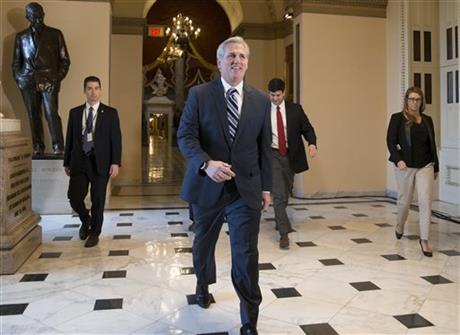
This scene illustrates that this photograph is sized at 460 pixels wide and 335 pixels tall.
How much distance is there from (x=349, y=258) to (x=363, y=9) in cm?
538

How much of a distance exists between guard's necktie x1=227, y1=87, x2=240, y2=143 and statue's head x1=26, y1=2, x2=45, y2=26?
4713 mm

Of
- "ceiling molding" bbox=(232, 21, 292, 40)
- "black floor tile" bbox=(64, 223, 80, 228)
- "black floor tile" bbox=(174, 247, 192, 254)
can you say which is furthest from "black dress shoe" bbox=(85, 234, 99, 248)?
"ceiling molding" bbox=(232, 21, 292, 40)

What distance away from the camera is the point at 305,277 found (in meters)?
3.64

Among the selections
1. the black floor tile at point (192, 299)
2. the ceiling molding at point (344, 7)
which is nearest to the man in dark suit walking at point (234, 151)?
the black floor tile at point (192, 299)

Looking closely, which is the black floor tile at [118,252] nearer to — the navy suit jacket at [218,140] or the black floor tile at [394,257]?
the navy suit jacket at [218,140]

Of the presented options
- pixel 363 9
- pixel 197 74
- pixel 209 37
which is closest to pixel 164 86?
pixel 197 74

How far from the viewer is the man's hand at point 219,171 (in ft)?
7.25

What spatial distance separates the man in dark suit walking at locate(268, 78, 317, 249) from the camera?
14.8 ft

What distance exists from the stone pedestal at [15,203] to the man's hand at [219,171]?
90.4 inches

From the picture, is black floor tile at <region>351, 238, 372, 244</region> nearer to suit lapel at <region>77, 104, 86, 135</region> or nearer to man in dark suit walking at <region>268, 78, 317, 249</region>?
man in dark suit walking at <region>268, 78, 317, 249</region>

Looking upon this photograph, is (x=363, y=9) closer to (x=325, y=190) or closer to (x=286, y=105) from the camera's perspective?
(x=325, y=190)

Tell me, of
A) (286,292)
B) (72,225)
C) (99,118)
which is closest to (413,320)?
(286,292)

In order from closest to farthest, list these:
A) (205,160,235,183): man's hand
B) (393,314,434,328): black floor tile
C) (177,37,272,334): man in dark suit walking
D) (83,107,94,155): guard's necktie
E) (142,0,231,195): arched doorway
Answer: (205,160,235,183): man's hand, (177,37,272,334): man in dark suit walking, (393,314,434,328): black floor tile, (83,107,94,155): guard's necktie, (142,0,231,195): arched doorway

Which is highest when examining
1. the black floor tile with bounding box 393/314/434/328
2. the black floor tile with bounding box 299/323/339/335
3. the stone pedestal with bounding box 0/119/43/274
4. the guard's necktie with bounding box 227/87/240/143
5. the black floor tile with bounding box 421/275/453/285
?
the guard's necktie with bounding box 227/87/240/143
